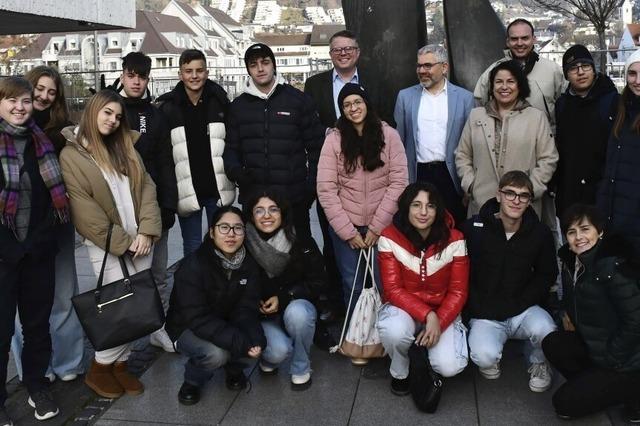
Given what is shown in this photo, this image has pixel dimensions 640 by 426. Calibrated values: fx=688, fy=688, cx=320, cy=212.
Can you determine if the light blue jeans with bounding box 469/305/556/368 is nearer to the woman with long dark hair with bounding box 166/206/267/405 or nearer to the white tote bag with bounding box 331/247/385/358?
the white tote bag with bounding box 331/247/385/358

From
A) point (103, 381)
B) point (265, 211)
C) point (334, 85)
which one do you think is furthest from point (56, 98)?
point (334, 85)

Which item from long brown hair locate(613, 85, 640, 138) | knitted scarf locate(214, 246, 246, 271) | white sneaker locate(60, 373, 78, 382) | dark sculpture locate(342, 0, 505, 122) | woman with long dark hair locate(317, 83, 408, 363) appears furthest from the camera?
dark sculpture locate(342, 0, 505, 122)

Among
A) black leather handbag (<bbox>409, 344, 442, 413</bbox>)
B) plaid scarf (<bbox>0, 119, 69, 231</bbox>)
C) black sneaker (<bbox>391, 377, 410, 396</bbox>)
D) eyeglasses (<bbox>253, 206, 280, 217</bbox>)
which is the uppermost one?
plaid scarf (<bbox>0, 119, 69, 231</bbox>)

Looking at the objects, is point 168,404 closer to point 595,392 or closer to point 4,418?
point 4,418

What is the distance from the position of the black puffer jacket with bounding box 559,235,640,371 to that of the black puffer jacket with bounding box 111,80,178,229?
7.34 feet

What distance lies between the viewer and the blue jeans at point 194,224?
4.34 meters

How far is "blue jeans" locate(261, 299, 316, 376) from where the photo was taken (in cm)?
355

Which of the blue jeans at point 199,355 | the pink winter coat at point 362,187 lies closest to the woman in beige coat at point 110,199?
the blue jeans at point 199,355

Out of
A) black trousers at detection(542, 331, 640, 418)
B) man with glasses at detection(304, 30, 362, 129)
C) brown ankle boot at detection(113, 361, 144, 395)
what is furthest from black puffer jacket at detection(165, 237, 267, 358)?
black trousers at detection(542, 331, 640, 418)

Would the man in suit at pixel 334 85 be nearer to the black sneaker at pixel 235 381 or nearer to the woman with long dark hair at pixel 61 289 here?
the black sneaker at pixel 235 381

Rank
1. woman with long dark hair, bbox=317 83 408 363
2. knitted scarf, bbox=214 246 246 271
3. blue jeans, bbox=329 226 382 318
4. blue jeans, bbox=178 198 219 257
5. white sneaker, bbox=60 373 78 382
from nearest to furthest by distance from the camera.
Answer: knitted scarf, bbox=214 246 246 271 < white sneaker, bbox=60 373 78 382 < woman with long dark hair, bbox=317 83 408 363 < blue jeans, bbox=329 226 382 318 < blue jeans, bbox=178 198 219 257

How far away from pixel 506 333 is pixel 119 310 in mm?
1966

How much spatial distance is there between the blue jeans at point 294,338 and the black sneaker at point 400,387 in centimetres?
46

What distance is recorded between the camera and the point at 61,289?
12.1ft
